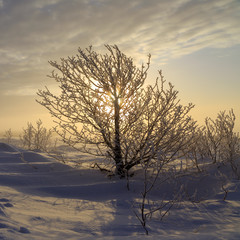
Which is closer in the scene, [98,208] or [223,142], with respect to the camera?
[98,208]

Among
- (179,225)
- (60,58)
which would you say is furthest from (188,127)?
(60,58)

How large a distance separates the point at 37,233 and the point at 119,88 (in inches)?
144

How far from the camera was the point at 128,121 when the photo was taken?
17.5ft

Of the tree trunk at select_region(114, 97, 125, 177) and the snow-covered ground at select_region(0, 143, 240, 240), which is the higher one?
the tree trunk at select_region(114, 97, 125, 177)

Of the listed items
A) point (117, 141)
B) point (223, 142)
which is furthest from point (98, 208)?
point (223, 142)

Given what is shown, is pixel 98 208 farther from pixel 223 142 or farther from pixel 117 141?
pixel 223 142

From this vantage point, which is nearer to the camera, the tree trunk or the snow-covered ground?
the snow-covered ground

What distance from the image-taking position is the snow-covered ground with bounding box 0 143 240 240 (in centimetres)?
255

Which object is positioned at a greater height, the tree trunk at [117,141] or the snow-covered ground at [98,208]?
the tree trunk at [117,141]

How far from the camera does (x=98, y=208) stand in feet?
12.1

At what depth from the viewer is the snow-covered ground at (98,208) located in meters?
2.55

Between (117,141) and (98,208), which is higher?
(117,141)

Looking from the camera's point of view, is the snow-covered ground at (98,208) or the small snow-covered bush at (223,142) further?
the small snow-covered bush at (223,142)

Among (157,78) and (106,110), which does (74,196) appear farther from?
(157,78)
